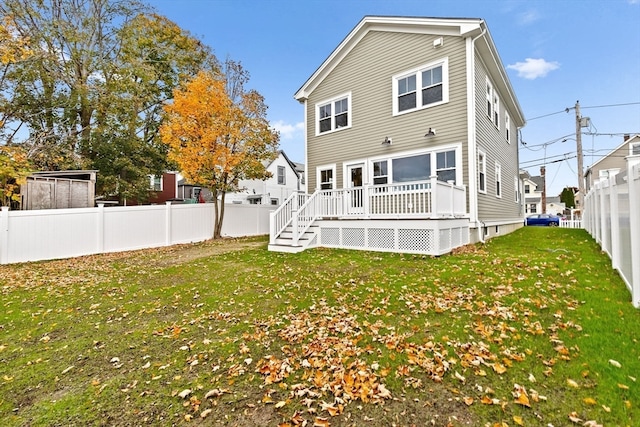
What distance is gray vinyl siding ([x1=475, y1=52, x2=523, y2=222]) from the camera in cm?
1030

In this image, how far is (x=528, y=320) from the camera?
377 centimetres

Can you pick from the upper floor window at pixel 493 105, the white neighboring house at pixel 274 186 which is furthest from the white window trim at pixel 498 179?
the white neighboring house at pixel 274 186

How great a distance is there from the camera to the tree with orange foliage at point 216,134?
12609 millimetres

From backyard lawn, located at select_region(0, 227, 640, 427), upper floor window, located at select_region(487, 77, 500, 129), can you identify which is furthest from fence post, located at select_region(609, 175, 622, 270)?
upper floor window, located at select_region(487, 77, 500, 129)

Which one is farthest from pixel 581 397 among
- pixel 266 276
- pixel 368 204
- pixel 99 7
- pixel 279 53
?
pixel 99 7

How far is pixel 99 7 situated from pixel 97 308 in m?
18.7

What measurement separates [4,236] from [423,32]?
48.1ft

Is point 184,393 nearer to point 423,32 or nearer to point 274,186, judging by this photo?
point 423,32

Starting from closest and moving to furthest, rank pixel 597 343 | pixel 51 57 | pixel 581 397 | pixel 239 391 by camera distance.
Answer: pixel 581 397
pixel 239 391
pixel 597 343
pixel 51 57

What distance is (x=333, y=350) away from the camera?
3348 mm

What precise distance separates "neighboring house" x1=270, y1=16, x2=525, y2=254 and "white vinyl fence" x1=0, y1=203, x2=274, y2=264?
518cm

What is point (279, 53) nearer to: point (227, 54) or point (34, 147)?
point (227, 54)

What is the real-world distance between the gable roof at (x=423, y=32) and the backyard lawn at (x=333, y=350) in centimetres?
746

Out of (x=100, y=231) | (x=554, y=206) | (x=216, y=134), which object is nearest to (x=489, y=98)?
(x=216, y=134)
